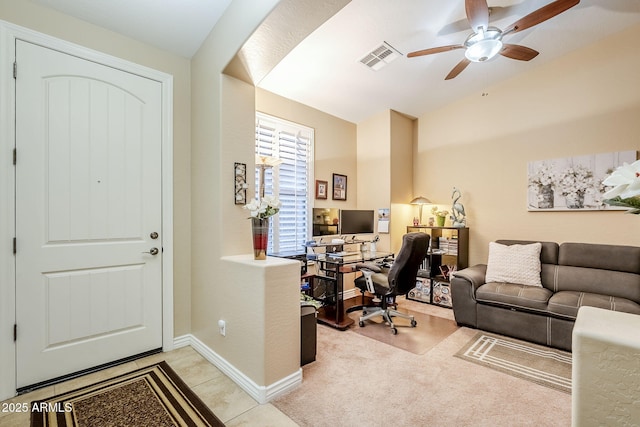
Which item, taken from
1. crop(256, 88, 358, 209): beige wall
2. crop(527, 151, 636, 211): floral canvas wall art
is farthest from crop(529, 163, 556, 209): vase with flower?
crop(256, 88, 358, 209): beige wall

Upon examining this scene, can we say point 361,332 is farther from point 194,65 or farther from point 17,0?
point 17,0

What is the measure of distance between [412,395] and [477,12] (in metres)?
2.87

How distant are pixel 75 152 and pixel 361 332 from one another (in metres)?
3.01

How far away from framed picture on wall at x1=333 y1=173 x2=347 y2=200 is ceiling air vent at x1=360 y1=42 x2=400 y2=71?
1.67 metres

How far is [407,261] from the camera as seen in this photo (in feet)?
9.84

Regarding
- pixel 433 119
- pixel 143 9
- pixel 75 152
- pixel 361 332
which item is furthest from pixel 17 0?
pixel 433 119

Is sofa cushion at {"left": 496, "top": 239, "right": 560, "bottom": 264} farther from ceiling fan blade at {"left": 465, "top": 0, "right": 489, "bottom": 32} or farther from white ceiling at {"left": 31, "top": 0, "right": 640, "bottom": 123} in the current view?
ceiling fan blade at {"left": 465, "top": 0, "right": 489, "bottom": 32}

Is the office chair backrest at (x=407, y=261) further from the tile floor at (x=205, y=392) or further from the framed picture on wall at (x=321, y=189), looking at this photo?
the tile floor at (x=205, y=392)

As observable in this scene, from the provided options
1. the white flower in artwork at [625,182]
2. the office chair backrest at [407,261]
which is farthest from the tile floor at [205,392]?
the white flower in artwork at [625,182]

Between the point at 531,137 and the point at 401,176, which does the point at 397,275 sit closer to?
the point at 401,176

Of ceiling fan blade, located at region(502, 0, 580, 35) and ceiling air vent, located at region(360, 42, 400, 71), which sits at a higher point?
ceiling air vent, located at region(360, 42, 400, 71)

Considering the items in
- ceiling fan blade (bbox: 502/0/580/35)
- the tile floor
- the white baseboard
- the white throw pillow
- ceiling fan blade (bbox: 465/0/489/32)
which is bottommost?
the tile floor

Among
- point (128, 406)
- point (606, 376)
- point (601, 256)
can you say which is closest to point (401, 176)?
point (601, 256)

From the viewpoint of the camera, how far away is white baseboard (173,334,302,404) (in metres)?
1.89
